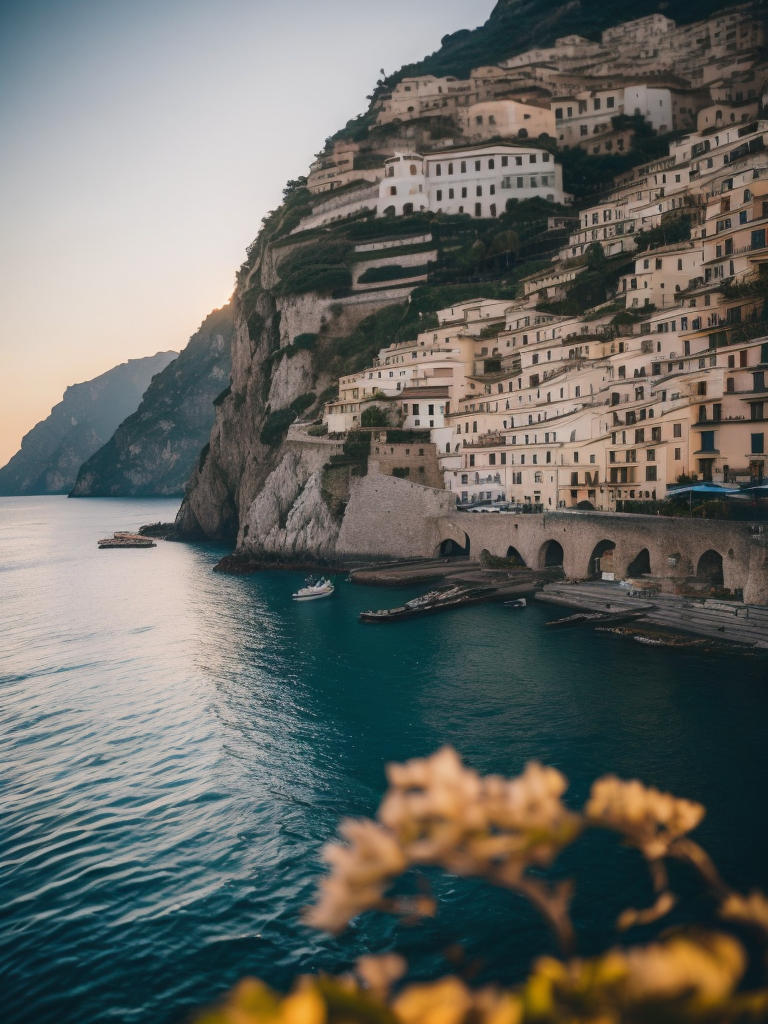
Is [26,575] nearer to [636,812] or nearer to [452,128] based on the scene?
[452,128]

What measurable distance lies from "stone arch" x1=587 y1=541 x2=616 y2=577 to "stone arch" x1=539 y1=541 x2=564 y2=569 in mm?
4767

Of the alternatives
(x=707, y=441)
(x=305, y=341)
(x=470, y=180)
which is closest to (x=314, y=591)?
(x=707, y=441)

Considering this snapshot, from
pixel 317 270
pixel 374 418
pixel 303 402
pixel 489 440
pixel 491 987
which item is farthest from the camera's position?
pixel 317 270

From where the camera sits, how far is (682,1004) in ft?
9.52

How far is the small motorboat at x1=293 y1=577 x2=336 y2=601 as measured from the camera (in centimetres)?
5688

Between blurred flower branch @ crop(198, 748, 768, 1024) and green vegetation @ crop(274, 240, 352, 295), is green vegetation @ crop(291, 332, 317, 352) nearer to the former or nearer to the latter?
green vegetation @ crop(274, 240, 352, 295)

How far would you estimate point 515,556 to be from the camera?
195 feet

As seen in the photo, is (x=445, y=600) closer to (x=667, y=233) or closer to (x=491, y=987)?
(x=667, y=233)

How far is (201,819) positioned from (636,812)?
21.4 meters

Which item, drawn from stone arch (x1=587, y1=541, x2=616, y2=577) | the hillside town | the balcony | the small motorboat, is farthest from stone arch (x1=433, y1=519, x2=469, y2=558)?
stone arch (x1=587, y1=541, x2=616, y2=577)

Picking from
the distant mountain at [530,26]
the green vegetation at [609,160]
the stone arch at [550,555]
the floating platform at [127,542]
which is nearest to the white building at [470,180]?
the green vegetation at [609,160]

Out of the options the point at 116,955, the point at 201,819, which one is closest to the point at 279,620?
Result: the point at 201,819

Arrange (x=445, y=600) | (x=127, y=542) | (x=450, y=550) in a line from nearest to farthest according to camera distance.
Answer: (x=445, y=600) < (x=450, y=550) < (x=127, y=542)

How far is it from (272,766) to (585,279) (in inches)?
2420
